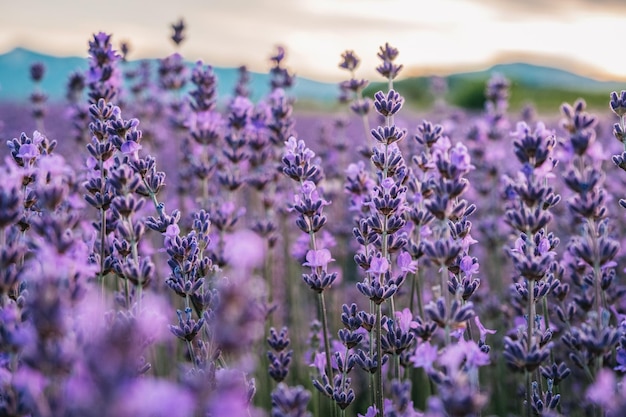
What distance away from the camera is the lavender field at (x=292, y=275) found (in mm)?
1257

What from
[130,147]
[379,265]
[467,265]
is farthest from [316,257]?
[130,147]

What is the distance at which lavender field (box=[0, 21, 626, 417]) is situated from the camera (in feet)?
4.12

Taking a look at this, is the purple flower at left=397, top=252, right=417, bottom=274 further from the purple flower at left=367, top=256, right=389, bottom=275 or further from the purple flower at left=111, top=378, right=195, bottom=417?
the purple flower at left=111, top=378, right=195, bottom=417

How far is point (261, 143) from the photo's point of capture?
4.00 metres

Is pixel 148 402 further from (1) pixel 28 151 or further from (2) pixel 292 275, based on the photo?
(2) pixel 292 275

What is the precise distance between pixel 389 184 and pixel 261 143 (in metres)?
1.85

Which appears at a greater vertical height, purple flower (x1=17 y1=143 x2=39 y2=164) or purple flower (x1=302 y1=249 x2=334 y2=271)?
purple flower (x1=17 y1=143 x2=39 y2=164)

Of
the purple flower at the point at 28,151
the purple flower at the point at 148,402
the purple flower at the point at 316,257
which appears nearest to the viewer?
the purple flower at the point at 148,402

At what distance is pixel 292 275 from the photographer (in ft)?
14.8

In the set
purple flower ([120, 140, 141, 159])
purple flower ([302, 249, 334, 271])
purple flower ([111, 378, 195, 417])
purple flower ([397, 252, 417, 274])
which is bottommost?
purple flower ([397, 252, 417, 274])

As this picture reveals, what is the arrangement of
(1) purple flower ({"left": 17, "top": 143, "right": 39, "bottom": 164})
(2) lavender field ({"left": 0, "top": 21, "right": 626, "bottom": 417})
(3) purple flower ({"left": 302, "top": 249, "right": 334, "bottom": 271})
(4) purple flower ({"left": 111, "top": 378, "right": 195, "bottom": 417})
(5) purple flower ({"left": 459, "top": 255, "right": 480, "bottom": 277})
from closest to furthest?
(4) purple flower ({"left": 111, "top": 378, "right": 195, "bottom": 417}) < (2) lavender field ({"left": 0, "top": 21, "right": 626, "bottom": 417}) < (5) purple flower ({"left": 459, "top": 255, "right": 480, "bottom": 277}) < (1) purple flower ({"left": 17, "top": 143, "right": 39, "bottom": 164}) < (3) purple flower ({"left": 302, "top": 249, "right": 334, "bottom": 271})

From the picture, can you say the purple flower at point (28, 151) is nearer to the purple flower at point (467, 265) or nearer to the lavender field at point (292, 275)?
the lavender field at point (292, 275)

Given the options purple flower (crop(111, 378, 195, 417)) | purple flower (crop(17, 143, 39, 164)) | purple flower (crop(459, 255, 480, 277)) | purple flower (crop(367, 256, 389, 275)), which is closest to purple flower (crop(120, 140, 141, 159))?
purple flower (crop(17, 143, 39, 164))

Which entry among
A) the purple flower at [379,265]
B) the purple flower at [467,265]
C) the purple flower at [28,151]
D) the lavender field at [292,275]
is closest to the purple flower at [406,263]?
the lavender field at [292,275]
